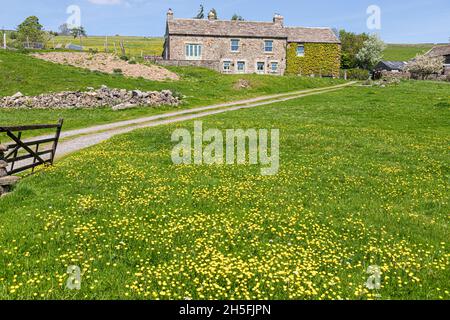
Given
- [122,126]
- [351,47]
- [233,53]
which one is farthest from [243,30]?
[351,47]

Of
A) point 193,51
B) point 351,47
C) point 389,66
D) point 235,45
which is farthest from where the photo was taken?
point 351,47

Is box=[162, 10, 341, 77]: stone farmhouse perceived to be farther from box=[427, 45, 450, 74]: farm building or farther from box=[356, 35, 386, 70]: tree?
box=[427, 45, 450, 74]: farm building

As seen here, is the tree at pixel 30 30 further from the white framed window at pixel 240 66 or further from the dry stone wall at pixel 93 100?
the dry stone wall at pixel 93 100

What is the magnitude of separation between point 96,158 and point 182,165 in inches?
186

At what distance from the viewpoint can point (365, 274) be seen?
884 cm

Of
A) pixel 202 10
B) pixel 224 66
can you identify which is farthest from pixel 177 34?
pixel 202 10

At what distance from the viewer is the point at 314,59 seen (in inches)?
3177

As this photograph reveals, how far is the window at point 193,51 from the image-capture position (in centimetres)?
7525

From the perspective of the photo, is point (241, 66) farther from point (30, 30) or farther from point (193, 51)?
point (30, 30)

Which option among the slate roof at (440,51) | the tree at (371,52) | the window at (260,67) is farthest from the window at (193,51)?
the slate roof at (440,51)

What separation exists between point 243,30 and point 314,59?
56.0ft

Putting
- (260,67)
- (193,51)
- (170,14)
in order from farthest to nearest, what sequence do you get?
(260,67)
(170,14)
(193,51)

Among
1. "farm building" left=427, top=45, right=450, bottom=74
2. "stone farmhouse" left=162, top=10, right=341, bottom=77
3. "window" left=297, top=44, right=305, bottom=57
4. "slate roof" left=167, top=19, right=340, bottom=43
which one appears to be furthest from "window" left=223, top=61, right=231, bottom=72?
"farm building" left=427, top=45, right=450, bottom=74

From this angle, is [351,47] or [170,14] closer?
[170,14]
